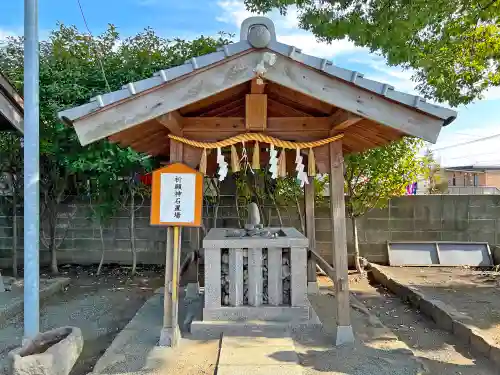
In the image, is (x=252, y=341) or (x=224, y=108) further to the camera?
(x=224, y=108)

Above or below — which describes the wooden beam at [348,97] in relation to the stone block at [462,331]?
above

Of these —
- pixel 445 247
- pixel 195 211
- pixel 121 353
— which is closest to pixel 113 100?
pixel 195 211

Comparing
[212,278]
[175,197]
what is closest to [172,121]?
[175,197]

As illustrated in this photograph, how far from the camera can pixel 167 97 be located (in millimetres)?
3717

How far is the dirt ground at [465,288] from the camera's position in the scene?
17.7ft

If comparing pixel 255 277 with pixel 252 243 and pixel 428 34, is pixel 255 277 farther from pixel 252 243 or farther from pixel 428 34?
pixel 428 34

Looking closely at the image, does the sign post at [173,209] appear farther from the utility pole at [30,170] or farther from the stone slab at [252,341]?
the utility pole at [30,170]

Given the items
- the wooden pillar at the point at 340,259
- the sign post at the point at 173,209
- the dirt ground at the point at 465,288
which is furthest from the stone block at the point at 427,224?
the sign post at the point at 173,209

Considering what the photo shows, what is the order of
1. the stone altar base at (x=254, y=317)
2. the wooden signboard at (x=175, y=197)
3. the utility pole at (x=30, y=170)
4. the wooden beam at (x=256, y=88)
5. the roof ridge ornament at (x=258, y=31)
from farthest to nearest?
the stone altar base at (x=254, y=317) → the utility pole at (x=30, y=170) → the wooden signboard at (x=175, y=197) → the wooden beam at (x=256, y=88) → the roof ridge ornament at (x=258, y=31)

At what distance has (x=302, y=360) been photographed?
3814mm

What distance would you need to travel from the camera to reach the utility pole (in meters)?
4.38

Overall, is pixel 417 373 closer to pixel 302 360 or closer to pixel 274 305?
pixel 302 360

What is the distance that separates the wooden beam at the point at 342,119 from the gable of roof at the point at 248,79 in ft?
0.38

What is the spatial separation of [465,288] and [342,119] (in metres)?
4.77
